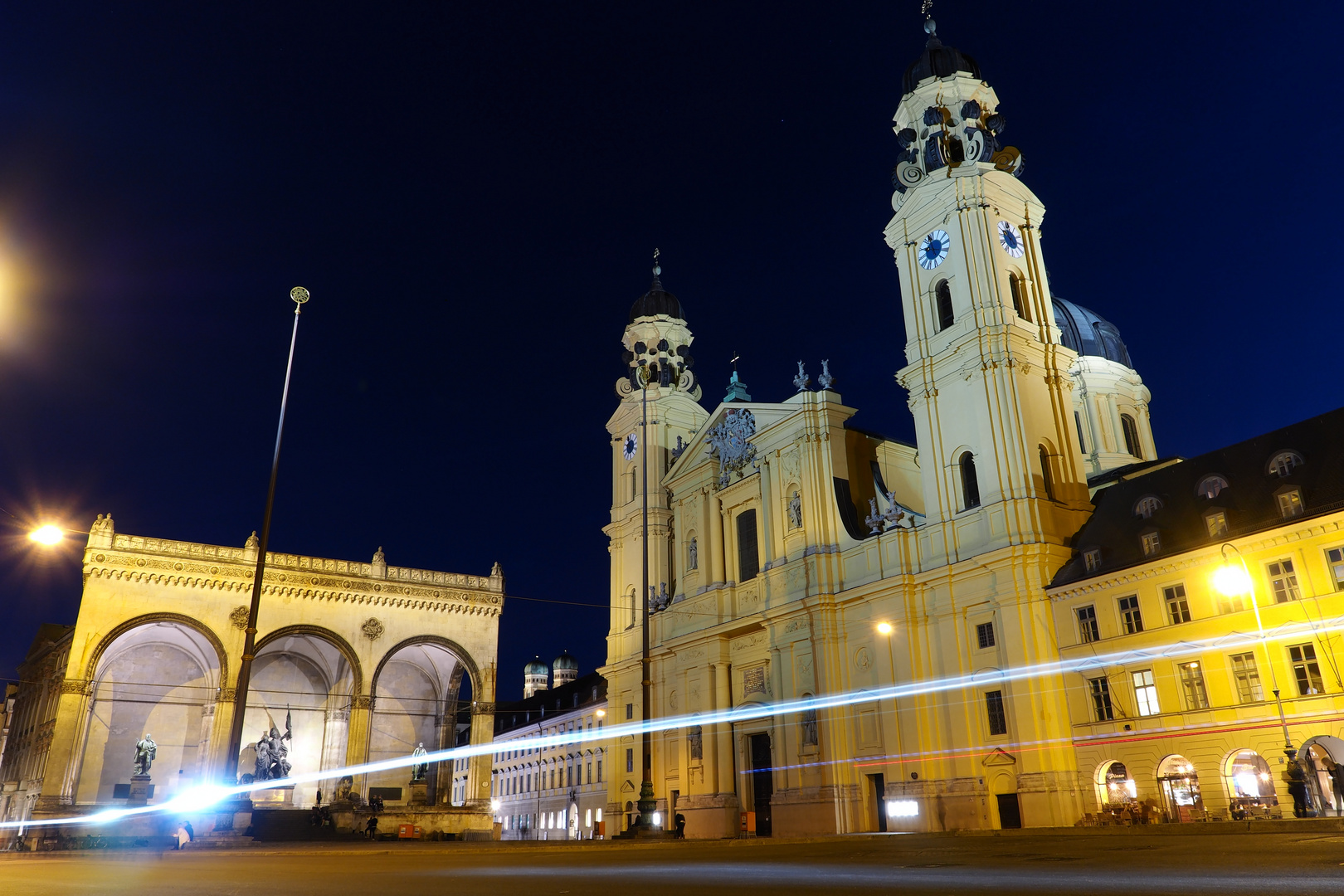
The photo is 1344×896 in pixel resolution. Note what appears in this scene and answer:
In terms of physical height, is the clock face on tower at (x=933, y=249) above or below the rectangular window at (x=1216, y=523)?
above

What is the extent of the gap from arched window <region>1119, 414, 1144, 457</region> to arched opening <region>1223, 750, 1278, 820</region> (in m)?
28.9

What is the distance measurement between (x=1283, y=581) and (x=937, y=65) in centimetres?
2560

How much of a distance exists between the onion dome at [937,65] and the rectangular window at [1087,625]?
910 inches

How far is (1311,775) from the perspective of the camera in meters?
24.7

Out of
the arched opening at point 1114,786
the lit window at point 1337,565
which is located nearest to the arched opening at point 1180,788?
the arched opening at point 1114,786

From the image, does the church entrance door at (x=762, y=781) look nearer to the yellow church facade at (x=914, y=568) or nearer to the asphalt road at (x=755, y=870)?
the yellow church facade at (x=914, y=568)

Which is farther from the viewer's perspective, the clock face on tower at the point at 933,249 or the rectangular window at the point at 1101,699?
the clock face on tower at the point at 933,249

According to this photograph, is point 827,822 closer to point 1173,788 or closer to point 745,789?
point 745,789

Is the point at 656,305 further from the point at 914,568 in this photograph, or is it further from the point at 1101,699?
the point at 1101,699

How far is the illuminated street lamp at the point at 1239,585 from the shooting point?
81.8ft

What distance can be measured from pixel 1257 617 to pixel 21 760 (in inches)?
2177

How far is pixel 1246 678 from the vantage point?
25.8 metres

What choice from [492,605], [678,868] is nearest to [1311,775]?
[678,868]

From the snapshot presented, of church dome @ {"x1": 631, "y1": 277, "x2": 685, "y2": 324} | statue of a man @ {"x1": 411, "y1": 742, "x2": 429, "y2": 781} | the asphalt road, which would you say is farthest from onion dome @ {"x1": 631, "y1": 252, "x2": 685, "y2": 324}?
the asphalt road
